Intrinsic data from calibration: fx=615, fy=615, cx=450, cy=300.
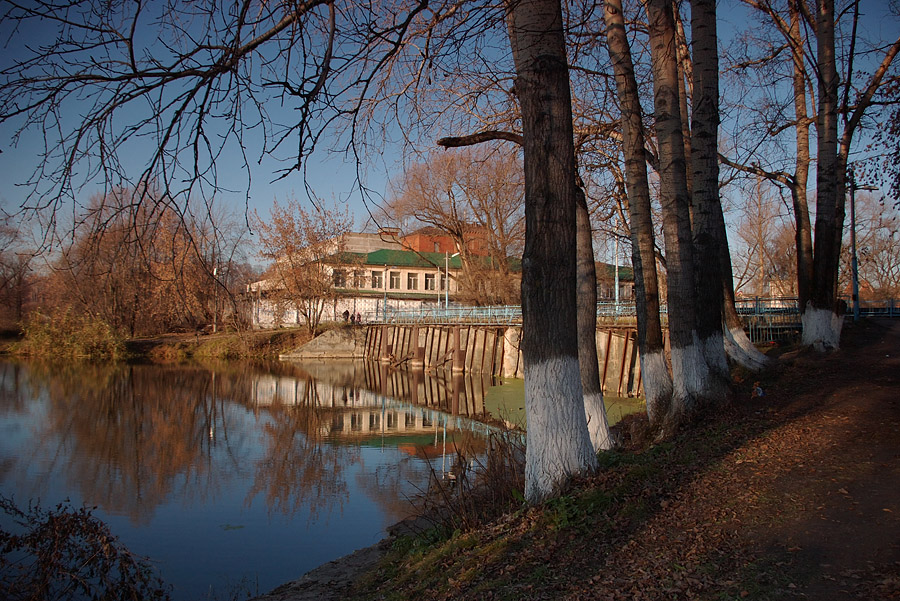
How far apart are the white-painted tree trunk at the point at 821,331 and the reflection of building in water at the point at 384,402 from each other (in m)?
7.61

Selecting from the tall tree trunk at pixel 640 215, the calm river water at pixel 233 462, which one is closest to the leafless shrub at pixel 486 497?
the calm river water at pixel 233 462

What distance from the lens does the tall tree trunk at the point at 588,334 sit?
9.02m

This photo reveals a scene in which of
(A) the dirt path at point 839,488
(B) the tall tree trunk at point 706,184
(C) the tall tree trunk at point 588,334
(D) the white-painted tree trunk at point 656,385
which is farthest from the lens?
(D) the white-painted tree trunk at point 656,385

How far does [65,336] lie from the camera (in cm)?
4284

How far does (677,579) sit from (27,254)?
499cm

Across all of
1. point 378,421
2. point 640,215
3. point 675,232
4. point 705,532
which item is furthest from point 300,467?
point 705,532

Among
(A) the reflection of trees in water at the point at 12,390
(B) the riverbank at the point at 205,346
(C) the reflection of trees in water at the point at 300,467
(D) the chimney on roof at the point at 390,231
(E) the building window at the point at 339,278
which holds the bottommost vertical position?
(C) the reflection of trees in water at the point at 300,467

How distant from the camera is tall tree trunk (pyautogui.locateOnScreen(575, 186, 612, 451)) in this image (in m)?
9.02

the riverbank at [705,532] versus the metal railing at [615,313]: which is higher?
the metal railing at [615,313]

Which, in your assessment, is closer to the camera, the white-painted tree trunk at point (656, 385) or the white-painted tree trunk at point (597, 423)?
the white-painted tree trunk at point (597, 423)

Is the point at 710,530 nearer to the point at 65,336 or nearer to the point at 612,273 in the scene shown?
the point at 65,336

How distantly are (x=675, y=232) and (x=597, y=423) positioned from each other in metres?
3.10

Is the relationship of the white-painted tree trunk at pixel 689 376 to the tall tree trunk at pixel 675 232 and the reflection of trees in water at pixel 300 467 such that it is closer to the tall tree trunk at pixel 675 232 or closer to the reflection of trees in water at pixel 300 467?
the tall tree trunk at pixel 675 232

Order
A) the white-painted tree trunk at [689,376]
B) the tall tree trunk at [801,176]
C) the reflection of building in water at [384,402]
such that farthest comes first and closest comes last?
the reflection of building in water at [384,402] < the tall tree trunk at [801,176] < the white-painted tree trunk at [689,376]
